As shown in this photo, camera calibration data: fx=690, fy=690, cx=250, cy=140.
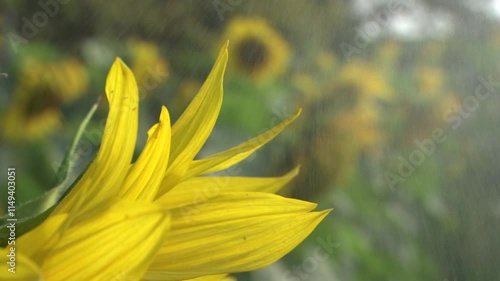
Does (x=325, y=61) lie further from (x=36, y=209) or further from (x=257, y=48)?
(x=36, y=209)

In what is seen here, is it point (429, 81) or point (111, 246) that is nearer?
point (111, 246)

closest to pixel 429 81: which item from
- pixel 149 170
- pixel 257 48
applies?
pixel 257 48

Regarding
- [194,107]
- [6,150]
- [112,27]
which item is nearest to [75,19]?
[112,27]

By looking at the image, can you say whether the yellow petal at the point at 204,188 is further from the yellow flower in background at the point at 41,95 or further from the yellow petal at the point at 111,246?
the yellow flower in background at the point at 41,95

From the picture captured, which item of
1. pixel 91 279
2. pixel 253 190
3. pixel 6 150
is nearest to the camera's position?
pixel 91 279

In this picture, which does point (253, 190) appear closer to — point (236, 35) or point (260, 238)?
point (260, 238)

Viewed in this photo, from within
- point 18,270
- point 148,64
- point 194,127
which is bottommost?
point 18,270

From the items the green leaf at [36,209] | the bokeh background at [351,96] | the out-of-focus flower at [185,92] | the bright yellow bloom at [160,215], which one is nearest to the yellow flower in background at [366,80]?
the bokeh background at [351,96]
